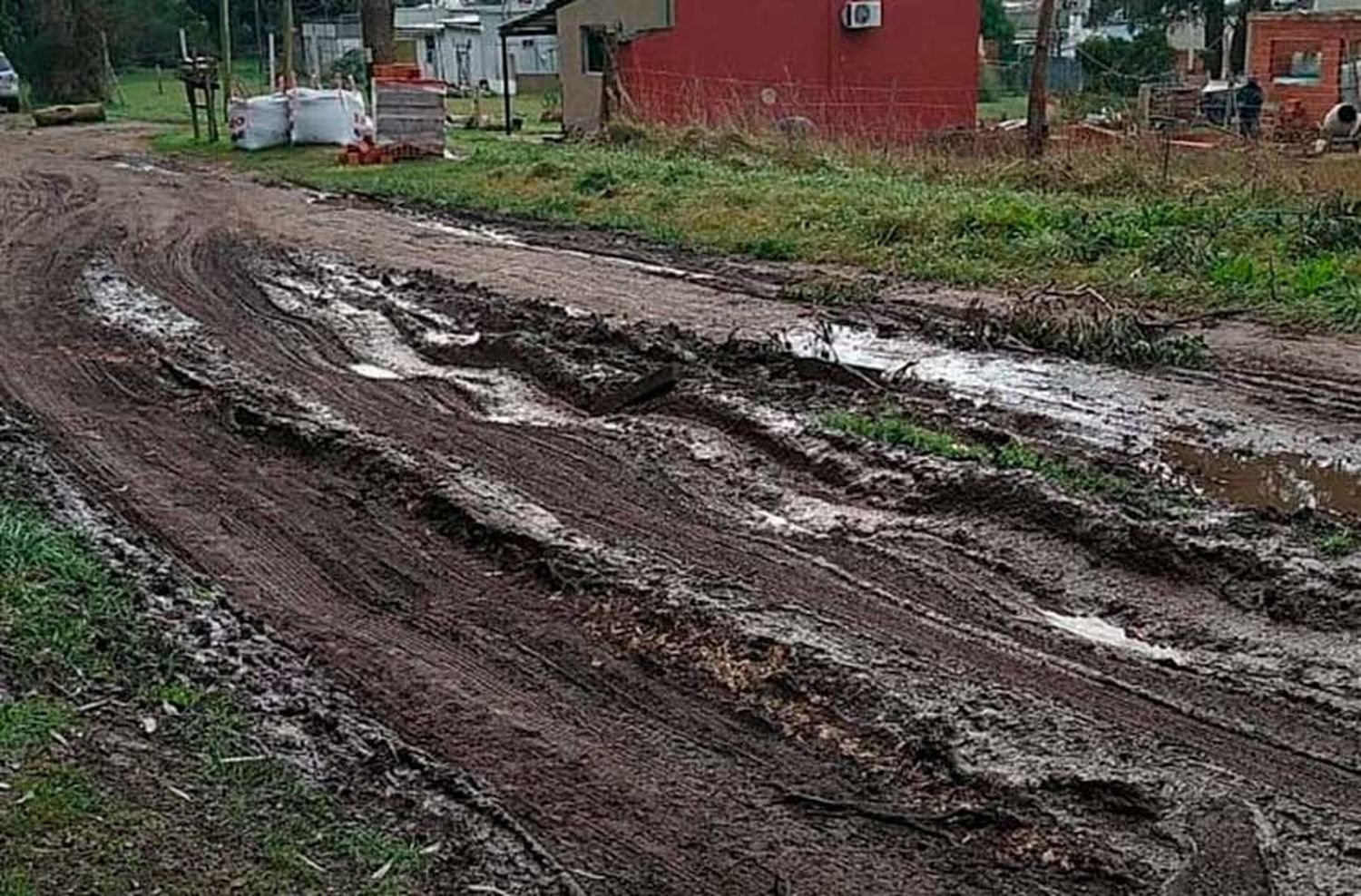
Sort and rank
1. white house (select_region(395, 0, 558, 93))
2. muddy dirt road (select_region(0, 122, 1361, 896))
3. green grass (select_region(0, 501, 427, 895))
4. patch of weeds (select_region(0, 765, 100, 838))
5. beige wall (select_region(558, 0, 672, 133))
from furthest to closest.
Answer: white house (select_region(395, 0, 558, 93)), beige wall (select_region(558, 0, 672, 133)), muddy dirt road (select_region(0, 122, 1361, 896)), patch of weeds (select_region(0, 765, 100, 838)), green grass (select_region(0, 501, 427, 895))

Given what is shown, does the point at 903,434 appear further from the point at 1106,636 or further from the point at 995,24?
the point at 995,24

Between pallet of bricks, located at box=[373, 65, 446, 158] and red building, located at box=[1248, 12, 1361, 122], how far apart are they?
1711 cm

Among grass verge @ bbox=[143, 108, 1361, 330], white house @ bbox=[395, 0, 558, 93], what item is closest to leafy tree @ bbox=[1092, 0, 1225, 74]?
white house @ bbox=[395, 0, 558, 93]

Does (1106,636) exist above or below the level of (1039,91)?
below

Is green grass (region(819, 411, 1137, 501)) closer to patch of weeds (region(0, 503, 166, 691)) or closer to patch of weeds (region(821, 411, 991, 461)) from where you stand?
patch of weeds (region(821, 411, 991, 461))

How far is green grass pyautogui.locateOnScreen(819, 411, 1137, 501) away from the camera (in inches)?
275

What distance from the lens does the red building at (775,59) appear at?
30.5 meters

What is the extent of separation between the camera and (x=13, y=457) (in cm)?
768

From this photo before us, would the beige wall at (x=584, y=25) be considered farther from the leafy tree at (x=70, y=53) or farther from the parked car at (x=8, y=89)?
the leafy tree at (x=70, y=53)

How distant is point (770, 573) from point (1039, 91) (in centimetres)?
1574

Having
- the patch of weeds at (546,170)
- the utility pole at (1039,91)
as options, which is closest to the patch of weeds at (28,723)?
the patch of weeds at (546,170)

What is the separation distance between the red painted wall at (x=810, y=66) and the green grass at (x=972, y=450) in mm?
20191

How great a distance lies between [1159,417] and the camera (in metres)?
8.26

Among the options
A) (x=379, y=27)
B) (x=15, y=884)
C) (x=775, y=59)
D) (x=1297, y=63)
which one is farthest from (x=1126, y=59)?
(x=15, y=884)
